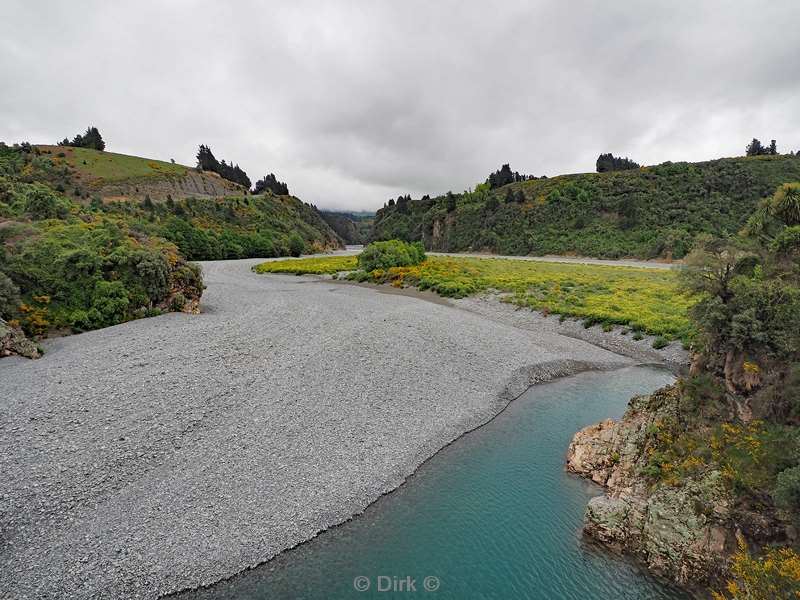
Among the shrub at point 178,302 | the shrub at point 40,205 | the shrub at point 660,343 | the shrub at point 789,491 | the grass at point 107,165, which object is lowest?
the shrub at point 660,343

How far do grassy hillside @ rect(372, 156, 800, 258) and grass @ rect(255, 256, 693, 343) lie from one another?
858 inches

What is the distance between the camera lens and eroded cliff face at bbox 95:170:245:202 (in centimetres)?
8831

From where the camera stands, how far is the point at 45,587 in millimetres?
8086

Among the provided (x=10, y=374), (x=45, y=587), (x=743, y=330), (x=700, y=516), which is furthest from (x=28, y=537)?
(x=743, y=330)

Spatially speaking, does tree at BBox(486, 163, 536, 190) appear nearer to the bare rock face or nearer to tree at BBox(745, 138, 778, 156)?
tree at BBox(745, 138, 778, 156)

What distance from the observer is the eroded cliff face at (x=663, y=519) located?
8711 mm

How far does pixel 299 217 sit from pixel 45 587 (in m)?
123

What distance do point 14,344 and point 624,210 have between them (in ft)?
306

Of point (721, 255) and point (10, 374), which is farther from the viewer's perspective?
point (10, 374)

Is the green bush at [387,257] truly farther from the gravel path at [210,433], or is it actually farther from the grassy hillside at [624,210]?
the grassy hillside at [624,210]

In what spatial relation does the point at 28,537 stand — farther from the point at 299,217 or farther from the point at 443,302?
the point at 299,217

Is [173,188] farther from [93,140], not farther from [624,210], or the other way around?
[624,210]

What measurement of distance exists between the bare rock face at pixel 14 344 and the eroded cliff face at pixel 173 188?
79.0m

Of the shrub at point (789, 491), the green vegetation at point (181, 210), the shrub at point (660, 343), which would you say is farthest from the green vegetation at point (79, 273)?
the green vegetation at point (181, 210)
